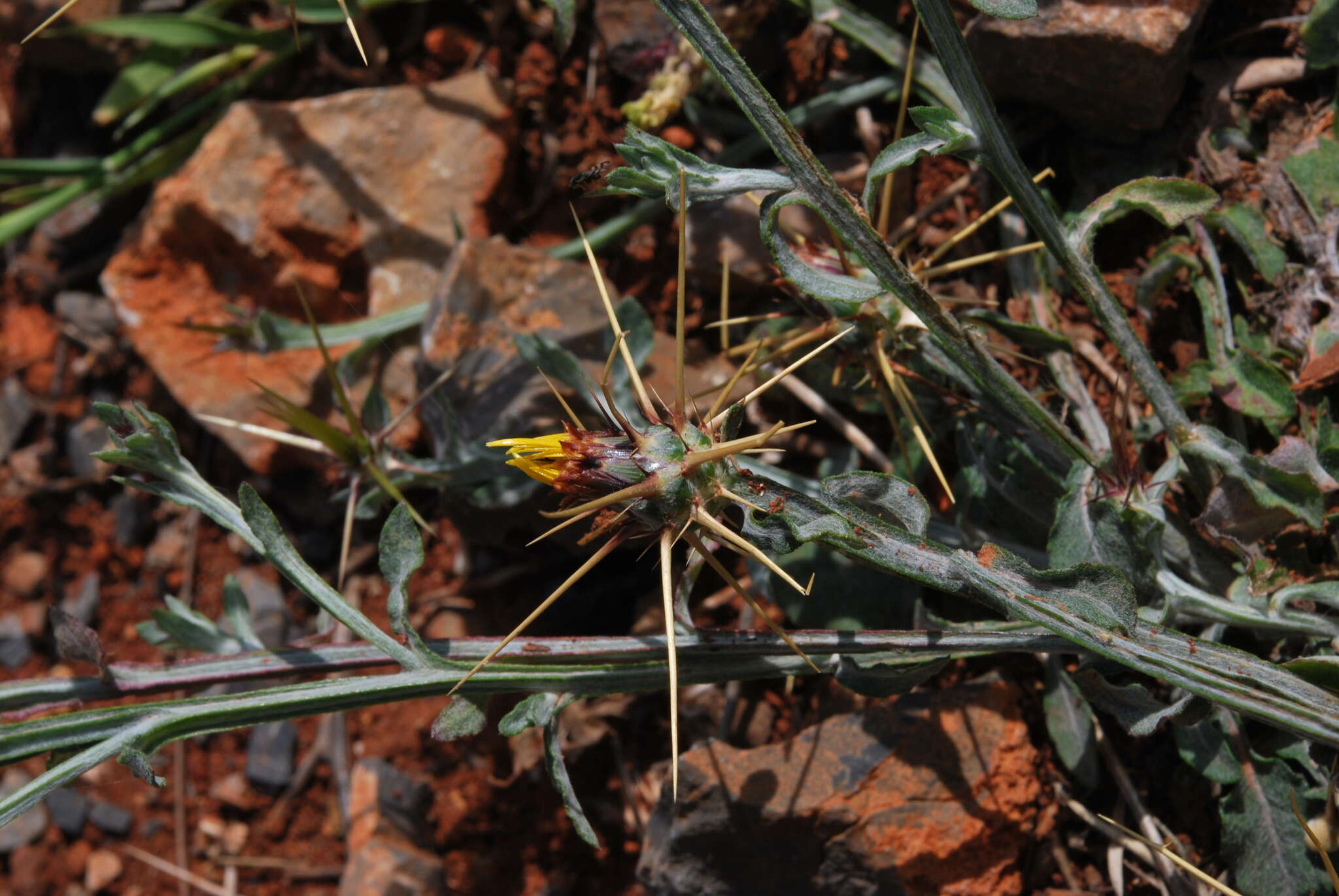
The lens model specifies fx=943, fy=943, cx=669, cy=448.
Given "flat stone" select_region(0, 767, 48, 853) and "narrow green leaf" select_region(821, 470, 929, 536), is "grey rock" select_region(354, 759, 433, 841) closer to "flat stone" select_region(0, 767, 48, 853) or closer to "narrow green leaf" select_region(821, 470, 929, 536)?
"flat stone" select_region(0, 767, 48, 853)

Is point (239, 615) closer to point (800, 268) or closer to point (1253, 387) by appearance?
point (800, 268)

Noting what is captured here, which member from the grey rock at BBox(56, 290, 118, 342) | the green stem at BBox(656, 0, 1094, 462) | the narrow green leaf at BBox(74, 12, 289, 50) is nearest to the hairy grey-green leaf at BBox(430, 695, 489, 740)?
the green stem at BBox(656, 0, 1094, 462)

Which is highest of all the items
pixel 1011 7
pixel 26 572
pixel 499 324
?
pixel 1011 7

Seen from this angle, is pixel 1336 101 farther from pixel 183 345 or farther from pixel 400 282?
pixel 183 345

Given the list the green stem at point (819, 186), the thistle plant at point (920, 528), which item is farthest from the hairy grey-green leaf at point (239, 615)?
Result: the green stem at point (819, 186)

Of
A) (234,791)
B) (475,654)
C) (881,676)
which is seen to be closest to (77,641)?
(475,654)

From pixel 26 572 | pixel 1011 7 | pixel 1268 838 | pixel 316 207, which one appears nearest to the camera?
pixel 1011 7
